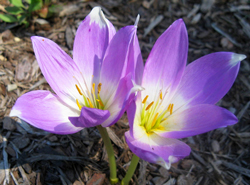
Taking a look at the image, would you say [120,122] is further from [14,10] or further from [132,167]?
[14,10]

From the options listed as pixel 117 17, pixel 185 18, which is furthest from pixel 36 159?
pixel 185 18

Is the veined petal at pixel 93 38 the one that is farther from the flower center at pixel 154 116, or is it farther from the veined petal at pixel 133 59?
the flower center at pixel 154 116

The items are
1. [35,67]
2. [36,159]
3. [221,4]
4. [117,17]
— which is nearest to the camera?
[36,159]

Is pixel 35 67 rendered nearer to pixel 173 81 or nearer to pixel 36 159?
pixel 36 159

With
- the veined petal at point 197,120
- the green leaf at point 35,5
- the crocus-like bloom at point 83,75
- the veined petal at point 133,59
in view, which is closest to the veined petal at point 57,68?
the crocus-like bloom at point 83,75

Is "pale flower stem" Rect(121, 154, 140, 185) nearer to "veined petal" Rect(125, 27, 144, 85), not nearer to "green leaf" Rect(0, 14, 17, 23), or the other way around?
"veined petal" Rect(125, 27, 144, 85)

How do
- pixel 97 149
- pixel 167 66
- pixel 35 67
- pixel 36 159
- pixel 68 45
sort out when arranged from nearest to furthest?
1. pixel 167 66
2. pixel 36 159
3. pixel 97 149
4. pixel 35 67
5. pixel 68 45

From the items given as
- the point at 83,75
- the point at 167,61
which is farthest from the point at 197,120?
the point at 83,75
